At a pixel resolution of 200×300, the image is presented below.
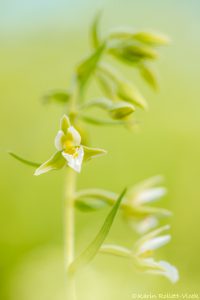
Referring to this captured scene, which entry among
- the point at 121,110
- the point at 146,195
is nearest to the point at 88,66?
the point at 121,110

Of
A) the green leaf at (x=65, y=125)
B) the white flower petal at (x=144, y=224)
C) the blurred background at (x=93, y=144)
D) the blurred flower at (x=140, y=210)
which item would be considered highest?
the green leaf at (x=65, y=125)

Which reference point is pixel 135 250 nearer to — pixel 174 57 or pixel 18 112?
pixel 18 112

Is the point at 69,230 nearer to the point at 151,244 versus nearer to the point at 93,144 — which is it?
the point at 151,244

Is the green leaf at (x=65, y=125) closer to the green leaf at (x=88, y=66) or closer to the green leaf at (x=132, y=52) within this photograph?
the green leaf at (x=88, y=66)

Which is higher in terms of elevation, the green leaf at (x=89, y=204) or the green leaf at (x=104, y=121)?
the green leaf at (x=104, y=121)

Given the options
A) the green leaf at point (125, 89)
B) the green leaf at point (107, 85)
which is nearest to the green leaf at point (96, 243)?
the green leaf at point (125, 89)

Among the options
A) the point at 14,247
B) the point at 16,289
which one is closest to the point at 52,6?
the point at 14,247

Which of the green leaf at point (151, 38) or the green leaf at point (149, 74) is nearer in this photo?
the green leaf at point (151, 38)
